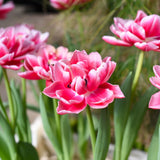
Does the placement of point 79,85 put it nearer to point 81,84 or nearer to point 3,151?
point 81,84

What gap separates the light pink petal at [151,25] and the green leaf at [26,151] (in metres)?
0.18

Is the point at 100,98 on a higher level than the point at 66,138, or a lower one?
higher

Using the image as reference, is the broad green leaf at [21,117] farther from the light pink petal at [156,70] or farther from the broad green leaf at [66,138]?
the light pink petal at [156,70]

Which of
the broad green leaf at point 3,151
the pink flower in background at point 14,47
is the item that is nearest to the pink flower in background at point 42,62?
the pink flower in background at point 14,47

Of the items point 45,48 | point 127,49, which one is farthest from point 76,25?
point 45,48

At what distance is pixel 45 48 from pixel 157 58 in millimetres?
208

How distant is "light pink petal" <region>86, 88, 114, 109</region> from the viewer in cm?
18

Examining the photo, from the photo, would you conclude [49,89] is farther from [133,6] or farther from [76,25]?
[76,25]

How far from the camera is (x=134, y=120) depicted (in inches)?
10.4

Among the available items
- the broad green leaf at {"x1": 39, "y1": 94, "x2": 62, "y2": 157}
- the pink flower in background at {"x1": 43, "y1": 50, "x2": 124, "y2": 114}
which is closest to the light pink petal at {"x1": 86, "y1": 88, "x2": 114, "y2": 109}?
the pink flower in background at {"x1": 43, "y1": 50, "x2": 124, "y2": 114}

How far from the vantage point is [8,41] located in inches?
9.7

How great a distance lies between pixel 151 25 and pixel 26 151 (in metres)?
0.20

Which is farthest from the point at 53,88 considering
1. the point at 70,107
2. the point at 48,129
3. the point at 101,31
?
the point at 101,31

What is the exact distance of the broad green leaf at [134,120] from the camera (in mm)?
251
